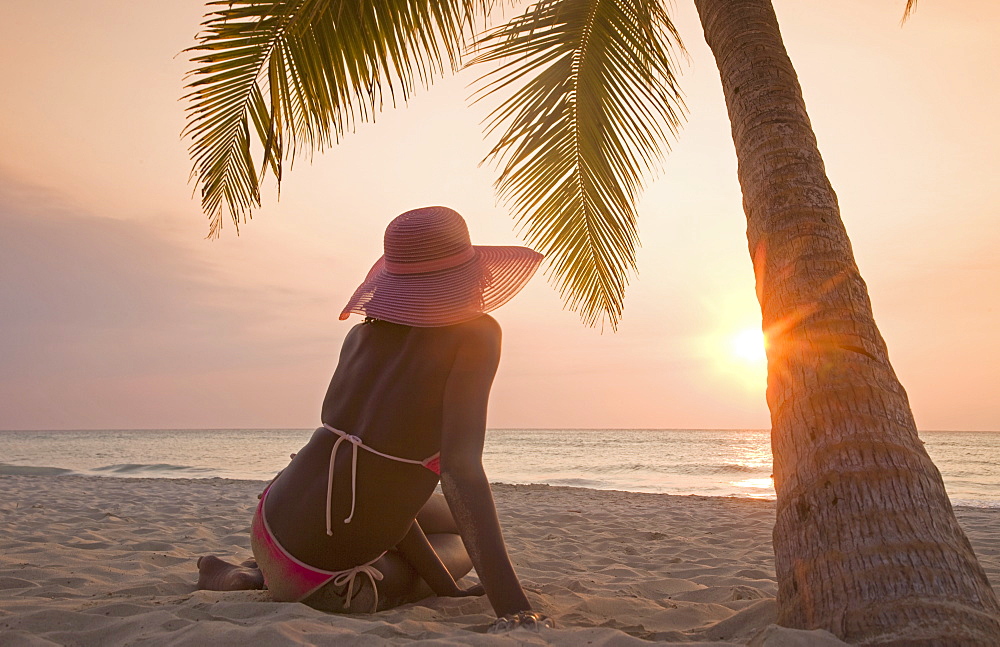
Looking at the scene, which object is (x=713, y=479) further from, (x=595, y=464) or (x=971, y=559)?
(x=971, y=559)

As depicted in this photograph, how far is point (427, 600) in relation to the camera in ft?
7.91

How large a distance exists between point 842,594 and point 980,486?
42.5 feet

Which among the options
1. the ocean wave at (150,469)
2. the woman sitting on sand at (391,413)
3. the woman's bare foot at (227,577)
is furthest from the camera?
the ocean wave at (150,469)

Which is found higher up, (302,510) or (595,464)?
(302,510)

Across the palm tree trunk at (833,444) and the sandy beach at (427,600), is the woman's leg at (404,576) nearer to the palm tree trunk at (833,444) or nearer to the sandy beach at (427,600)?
the sandy beach at (427,600)

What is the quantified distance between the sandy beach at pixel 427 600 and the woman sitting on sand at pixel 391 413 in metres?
0.17

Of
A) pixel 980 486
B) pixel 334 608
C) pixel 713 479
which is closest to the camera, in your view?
pixel 334 608

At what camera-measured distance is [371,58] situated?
121 inches

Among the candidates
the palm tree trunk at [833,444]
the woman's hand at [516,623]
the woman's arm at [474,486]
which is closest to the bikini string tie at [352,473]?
the woman's arm at [474,486]

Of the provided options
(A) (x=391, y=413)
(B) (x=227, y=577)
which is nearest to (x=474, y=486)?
(A) (x=391, y=413)

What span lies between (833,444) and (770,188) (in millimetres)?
932

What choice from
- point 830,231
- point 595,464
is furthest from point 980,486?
point 830,231

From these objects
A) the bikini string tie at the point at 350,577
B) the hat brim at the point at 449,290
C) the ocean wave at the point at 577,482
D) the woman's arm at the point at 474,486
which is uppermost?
the hat brim at the point at 449,290

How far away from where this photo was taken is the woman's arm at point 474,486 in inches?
69.8
